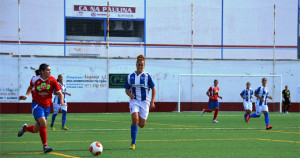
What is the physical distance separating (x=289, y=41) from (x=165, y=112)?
745 inches

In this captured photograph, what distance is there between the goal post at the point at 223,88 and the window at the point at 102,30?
1221 centimetres

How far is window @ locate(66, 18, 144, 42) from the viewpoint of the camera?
4734 centimetres

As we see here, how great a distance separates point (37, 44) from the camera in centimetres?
4588

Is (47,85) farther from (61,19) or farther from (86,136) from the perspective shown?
(61,19)

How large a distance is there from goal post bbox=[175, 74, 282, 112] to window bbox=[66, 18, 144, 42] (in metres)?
12.2

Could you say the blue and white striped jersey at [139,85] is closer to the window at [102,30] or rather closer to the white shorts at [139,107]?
the white shorts at [139,107]

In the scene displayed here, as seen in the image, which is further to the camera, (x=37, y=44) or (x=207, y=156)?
(x=37, y=44)

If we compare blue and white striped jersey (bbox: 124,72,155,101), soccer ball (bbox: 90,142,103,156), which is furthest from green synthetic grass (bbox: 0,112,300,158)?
blue and white striped jersey (bbox: 124,72,155,101)

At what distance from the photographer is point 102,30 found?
4766 cm

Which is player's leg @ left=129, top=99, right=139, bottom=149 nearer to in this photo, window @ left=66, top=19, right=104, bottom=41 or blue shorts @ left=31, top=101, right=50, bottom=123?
blue shorts @ left=31, top=101, right=50, bottom=123

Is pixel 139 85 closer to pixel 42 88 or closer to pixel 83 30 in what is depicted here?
pixel 42 88

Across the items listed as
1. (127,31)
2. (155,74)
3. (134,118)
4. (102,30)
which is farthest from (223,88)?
(134,118)

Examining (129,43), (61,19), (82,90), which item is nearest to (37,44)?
(61,19)

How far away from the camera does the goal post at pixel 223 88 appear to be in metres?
37.6
